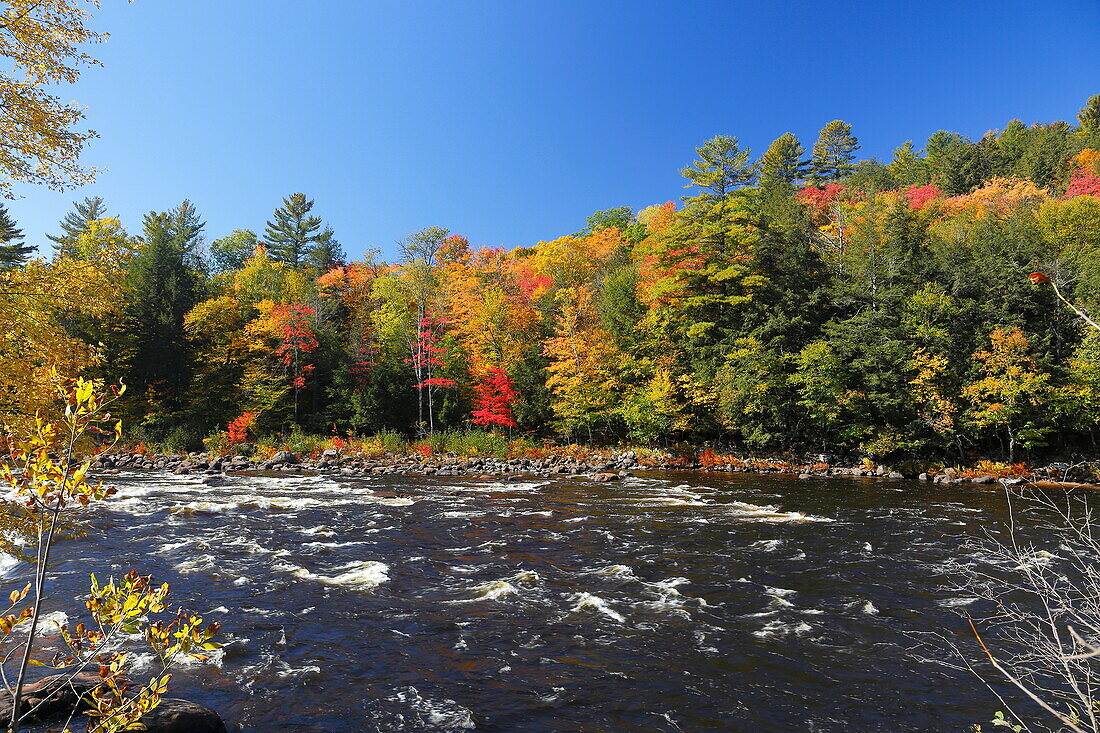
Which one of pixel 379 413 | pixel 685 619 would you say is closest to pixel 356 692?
pixel 685 619

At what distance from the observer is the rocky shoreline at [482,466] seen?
2334cm

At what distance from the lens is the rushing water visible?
5875mm

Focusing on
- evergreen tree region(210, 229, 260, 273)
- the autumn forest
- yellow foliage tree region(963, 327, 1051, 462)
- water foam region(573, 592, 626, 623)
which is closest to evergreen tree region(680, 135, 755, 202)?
the autumn forest

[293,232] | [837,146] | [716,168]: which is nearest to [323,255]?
[293,232]

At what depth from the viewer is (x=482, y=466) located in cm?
2653

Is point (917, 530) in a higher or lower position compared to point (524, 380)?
lower

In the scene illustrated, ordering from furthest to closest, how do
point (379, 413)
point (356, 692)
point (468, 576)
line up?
1. point (379, 413)
2. point (468, 576)
3. point (356, 692)

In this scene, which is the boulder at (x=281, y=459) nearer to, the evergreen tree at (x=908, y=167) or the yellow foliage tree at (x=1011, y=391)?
the yellow foliage tree at (x=1011, y=391)

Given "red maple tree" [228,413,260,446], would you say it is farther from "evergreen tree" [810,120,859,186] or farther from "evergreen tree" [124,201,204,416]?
"evergreen tree" [810,120,859,186]

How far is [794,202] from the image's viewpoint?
103 ft

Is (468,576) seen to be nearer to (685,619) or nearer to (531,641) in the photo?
(531,641)

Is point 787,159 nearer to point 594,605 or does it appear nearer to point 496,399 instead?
point 496,399

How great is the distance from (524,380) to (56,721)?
28.0 metres

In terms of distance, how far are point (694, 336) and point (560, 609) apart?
22.1 meters
